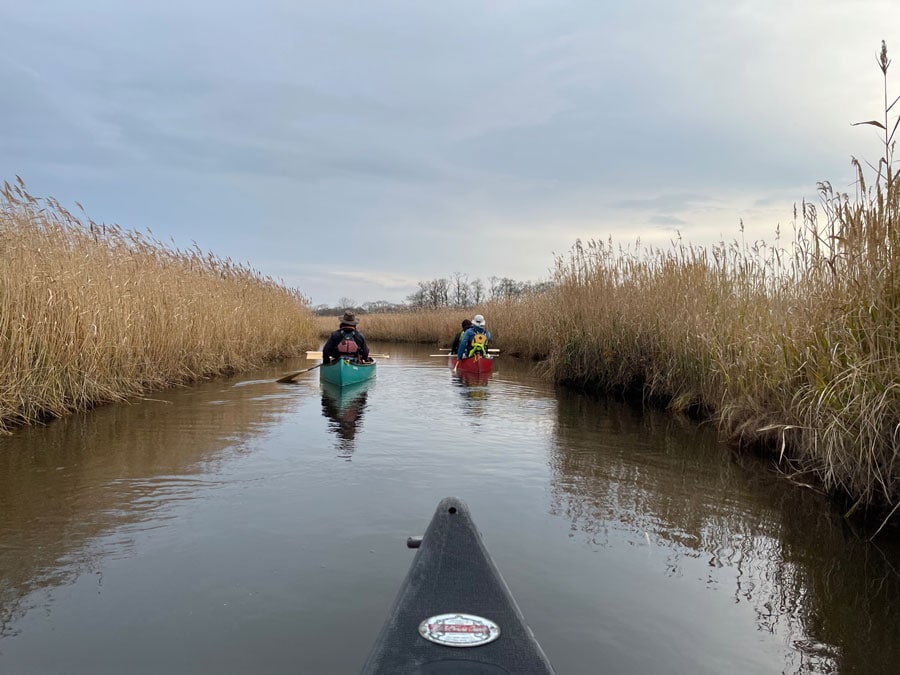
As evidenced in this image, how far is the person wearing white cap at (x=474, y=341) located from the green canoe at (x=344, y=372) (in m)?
2.95

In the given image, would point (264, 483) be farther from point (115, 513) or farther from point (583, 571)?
point (583, 571)

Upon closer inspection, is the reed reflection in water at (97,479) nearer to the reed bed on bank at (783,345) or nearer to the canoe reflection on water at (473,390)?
the canoe reflection on water at (473,390)

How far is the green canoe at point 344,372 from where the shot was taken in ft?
36.0

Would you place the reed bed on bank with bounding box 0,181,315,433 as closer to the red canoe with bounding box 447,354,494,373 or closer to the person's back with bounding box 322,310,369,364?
the person's back with bounding box 322,310,369,364

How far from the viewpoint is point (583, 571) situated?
3.63 metres

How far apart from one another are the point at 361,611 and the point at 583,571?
1403 millimetres

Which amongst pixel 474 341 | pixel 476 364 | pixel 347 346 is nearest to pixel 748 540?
pixel 347 346

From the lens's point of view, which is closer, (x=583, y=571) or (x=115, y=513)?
(x=583, y=571)

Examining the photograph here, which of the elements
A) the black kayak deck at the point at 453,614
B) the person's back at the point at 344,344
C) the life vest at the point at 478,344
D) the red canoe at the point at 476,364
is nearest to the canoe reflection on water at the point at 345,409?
the person's back at the point at 344,344

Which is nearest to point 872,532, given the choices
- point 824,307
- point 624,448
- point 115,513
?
point 824,307

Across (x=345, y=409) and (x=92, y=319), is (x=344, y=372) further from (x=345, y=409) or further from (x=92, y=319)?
(x=92, y=319)

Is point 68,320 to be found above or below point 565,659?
above

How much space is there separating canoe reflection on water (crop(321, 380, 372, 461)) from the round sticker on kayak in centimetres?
395

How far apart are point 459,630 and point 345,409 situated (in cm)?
726
